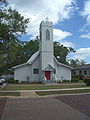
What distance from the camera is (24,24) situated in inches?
755

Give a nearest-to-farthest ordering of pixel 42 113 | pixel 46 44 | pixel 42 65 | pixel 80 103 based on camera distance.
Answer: pixel 42 113 → pixel 80 103 → pixel 42 65 → pixel 46 44

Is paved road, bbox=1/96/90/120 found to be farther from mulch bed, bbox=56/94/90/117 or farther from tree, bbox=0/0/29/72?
tree, bbox=0/0/29/72

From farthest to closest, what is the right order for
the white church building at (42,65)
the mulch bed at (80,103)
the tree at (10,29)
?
Result: the white church building at (42,65) → the tree at (10,29) → the mulch bed at (80,103)

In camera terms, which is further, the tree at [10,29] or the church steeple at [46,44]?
the church steeple at [46,44]

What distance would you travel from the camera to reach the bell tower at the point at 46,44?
3164 centimetres

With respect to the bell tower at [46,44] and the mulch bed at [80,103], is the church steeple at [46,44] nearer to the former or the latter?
the bell tower at [46,44]

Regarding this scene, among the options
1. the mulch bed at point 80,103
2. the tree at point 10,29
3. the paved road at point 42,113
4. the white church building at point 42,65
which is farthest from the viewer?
the white church building at point 42,65

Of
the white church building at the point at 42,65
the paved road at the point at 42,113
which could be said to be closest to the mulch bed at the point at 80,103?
the paved road at the point at 42,113

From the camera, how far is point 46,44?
105 feet

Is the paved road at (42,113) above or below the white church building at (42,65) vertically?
below

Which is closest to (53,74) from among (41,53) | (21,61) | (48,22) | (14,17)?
(41,53)

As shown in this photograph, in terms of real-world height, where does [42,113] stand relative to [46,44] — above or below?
below

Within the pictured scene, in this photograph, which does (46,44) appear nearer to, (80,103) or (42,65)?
(42,65)

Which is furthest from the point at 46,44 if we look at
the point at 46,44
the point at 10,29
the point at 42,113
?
the point at 42,113
